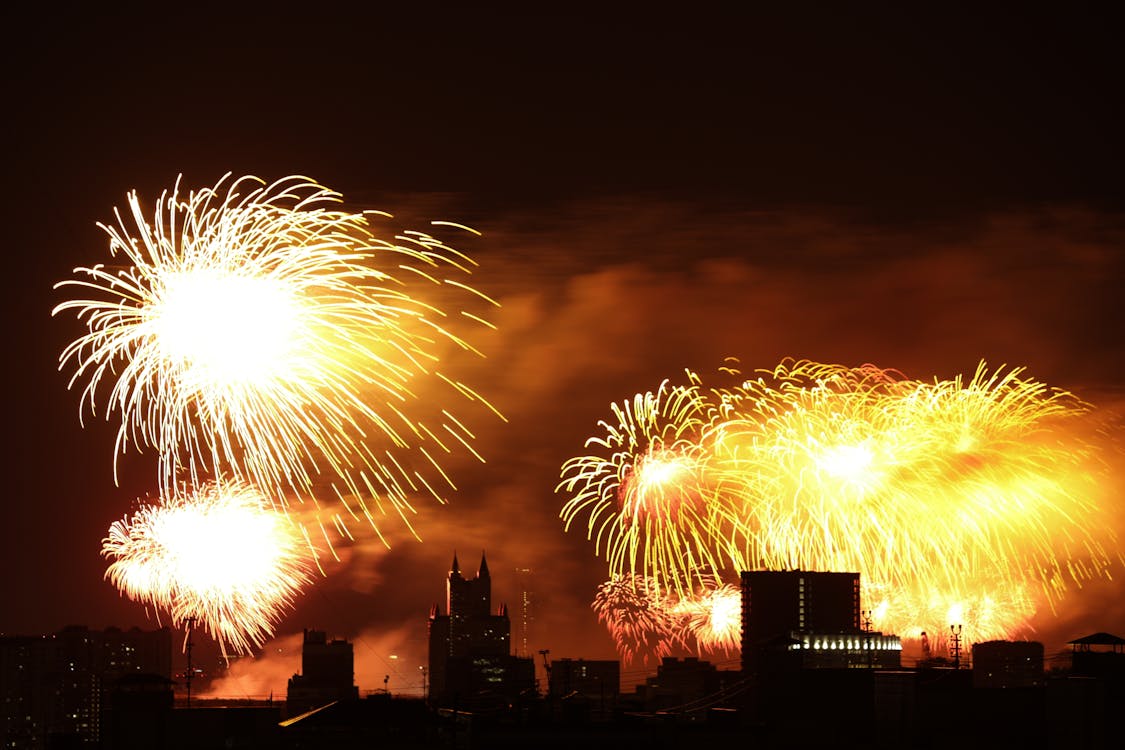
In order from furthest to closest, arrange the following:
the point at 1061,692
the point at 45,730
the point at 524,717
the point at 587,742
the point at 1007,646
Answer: the point at 45,730 → the point at 1007,646 → the point at 524,717 → the point at 587,742 → the point at 1061,692

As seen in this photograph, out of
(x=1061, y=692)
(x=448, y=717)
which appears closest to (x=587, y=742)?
(x=448, y=717)

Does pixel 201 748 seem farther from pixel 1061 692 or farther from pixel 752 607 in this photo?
pixel 752 607

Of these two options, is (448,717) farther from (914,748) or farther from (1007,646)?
(1007,646)

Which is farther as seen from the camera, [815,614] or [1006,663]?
[815,614]

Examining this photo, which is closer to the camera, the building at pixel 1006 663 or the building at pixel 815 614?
the building at pixel 1006 663

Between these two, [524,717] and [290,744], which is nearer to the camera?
[290,744]

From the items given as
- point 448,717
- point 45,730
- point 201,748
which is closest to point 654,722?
point 448,717

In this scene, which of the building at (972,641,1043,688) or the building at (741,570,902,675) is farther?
the building at (741,570,902,675)

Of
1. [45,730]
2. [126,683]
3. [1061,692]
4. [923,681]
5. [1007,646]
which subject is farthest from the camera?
[45,730]

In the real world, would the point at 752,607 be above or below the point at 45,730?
above
